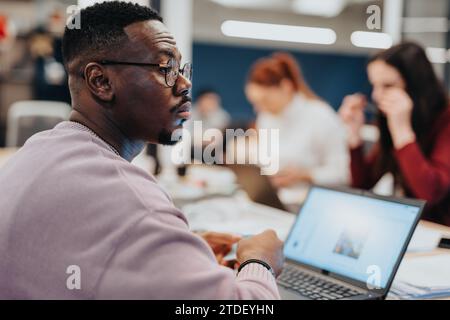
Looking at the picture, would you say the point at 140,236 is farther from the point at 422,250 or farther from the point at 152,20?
the point at 422,250

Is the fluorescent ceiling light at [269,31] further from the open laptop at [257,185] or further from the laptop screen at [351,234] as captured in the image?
the laptop screen at [351,234]

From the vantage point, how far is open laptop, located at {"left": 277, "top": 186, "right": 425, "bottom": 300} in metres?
1.30

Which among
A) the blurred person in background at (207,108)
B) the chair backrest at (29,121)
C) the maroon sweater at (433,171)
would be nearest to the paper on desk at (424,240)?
the maroon sweater at (433,171)

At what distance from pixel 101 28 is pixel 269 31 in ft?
31.4

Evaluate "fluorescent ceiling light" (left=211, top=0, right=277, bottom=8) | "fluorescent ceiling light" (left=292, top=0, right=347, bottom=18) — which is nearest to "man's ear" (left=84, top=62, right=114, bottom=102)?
"fluorescent ceiling light" (left=292, top=0, right=347, bottom=18)

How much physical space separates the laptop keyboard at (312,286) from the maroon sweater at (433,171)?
91 centimetres

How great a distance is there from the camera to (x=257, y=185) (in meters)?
2.42

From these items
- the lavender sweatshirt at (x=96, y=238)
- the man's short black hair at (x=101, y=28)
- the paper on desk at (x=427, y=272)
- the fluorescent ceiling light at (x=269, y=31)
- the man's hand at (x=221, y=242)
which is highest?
the fluorescent ceiling light at (x=269, y=31)

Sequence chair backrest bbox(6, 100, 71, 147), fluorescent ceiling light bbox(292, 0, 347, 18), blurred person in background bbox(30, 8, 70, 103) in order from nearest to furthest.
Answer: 1. chair backrest bbox(6, 100, 71, 147)
2. blurred person in background bbox(30, 8, 70, 103)
3. fluorescent ceiling light bbox(292, 0, 347, 18)

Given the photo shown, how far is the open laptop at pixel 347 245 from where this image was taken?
4.25ft

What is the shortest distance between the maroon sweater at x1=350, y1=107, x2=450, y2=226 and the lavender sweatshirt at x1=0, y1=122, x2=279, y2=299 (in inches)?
54.4

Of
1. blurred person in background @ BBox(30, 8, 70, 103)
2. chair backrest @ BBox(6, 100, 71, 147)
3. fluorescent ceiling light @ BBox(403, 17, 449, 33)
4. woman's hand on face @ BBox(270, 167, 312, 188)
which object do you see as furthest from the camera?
blurred person in background @ BBox(30, 8, 70, 103)

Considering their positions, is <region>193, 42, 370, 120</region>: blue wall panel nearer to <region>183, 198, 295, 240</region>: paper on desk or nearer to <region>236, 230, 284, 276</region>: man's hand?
<region>183, 198, 295, 240</region>: paper on desk

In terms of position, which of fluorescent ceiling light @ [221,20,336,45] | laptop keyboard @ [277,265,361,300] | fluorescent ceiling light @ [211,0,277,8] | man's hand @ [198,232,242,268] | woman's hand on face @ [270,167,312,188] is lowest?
woman's hand on face @ [270,167,312,188]
